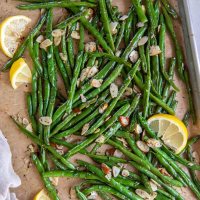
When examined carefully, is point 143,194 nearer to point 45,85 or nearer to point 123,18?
point 45,85

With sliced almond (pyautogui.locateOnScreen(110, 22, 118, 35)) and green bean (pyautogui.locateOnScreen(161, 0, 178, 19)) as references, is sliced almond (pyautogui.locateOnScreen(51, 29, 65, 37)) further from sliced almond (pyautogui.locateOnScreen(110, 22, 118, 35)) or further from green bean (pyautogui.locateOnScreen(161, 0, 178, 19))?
green bean (pyautogui.locateOnScreen(161, 0, 178, 19))

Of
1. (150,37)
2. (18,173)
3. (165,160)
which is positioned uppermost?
(150,37)

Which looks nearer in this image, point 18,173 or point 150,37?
point 18,173

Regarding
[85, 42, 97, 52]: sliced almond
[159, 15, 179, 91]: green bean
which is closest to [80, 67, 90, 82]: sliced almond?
[85, 42, 97, 52]: sliced almond

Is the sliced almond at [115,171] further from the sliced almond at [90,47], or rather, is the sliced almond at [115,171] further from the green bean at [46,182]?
the sliced almond at [90,47]

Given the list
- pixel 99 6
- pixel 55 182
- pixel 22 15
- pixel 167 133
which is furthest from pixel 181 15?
pixel 55 182

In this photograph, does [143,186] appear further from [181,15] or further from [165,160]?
[181,15]
